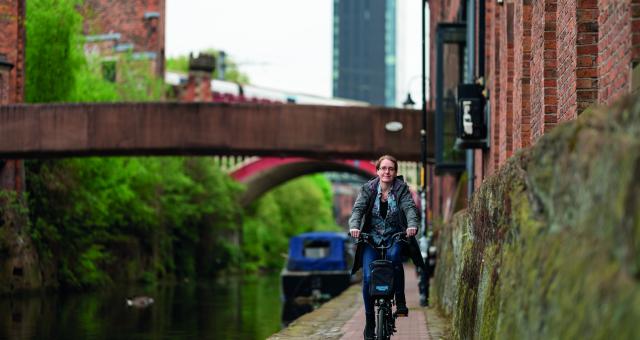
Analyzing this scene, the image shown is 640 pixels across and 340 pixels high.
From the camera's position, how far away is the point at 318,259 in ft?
115

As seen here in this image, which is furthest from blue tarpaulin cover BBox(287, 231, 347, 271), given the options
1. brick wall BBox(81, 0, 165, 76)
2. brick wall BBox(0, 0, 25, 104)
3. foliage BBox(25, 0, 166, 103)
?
brick wall BBox(81, 0, 165, 76)

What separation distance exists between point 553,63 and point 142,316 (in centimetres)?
1266

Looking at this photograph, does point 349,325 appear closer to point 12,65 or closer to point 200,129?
point 200,129

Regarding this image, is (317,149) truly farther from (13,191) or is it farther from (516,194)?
(516,194)

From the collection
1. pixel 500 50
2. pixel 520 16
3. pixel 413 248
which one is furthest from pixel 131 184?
pixel 413 248

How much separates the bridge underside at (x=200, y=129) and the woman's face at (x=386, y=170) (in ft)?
74.0

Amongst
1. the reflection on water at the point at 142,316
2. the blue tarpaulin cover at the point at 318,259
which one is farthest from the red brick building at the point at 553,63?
the blue tarpaulin cover at the point at 318,259

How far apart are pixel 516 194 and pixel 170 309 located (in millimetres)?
20096

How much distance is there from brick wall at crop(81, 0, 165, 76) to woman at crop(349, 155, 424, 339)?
160 feet

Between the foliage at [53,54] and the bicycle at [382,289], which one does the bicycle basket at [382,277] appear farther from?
the foliage at [53,54]

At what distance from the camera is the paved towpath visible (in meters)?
13.8

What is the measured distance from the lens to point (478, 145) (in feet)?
71.2

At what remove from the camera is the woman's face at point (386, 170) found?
33.5ft

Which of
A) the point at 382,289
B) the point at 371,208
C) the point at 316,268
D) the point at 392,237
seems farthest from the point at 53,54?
the point at 382,289
